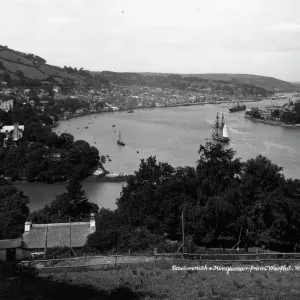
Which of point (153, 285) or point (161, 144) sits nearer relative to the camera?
point (153, 285)

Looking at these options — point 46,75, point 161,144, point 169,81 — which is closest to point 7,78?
point 46,75

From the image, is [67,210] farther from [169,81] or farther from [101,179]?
[169,81]

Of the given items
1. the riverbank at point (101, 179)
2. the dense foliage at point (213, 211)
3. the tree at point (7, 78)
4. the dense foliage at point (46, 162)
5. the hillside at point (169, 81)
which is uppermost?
the hillside at point (169, 81)

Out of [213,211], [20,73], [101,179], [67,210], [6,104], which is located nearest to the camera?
[213,211]

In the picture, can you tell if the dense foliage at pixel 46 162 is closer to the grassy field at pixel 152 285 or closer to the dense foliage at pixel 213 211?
the dense foliage at pixel 213 211

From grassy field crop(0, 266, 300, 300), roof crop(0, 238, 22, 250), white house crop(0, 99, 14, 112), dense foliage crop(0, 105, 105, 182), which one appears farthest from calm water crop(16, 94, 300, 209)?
grassy field crop(0, 266, 300, 300)

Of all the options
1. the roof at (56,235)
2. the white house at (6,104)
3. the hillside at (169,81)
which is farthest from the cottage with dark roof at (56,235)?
the hillside at (169,81)
